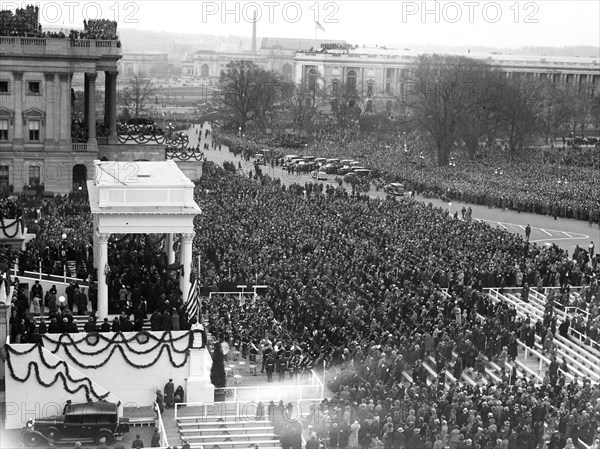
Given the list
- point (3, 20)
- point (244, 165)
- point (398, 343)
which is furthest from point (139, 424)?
point (244, 165)

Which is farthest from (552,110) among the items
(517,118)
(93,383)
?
(93,383)

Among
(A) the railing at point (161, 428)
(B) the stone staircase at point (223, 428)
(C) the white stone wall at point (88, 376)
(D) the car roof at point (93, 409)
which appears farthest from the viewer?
(C) the white stone wall at point (88, 376)

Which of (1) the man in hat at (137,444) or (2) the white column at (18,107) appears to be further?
(2) the white column at (18,107)

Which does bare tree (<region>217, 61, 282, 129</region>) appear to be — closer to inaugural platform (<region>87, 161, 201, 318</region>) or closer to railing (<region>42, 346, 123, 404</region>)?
inaugural platform (<region>87, 161, 201, 318</region>)

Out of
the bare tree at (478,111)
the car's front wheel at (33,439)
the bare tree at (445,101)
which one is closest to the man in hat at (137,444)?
the car's front wheel at (33,439)

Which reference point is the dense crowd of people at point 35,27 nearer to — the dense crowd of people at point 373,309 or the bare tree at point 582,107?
the dense crowd of people at point 373,309
